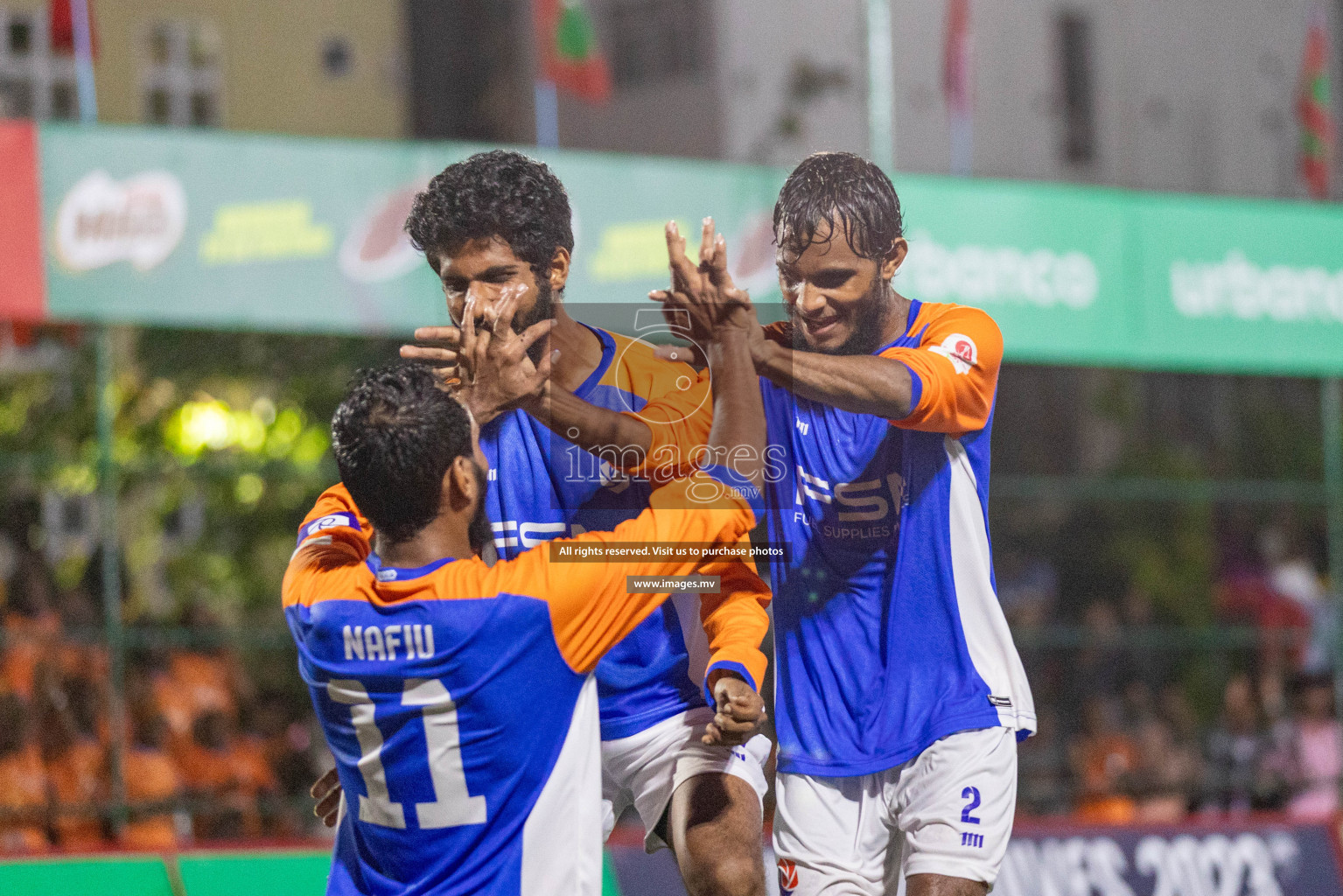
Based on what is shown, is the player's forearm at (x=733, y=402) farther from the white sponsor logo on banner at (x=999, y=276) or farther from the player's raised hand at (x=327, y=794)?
the white sponsor logo on banner at (x=999, y=276)

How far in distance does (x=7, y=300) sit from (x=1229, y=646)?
9.36 metres

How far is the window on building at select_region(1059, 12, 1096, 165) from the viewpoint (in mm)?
23109

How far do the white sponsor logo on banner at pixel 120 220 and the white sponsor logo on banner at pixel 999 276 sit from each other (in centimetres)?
355

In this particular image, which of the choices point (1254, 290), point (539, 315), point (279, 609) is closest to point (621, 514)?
point (539, 315)

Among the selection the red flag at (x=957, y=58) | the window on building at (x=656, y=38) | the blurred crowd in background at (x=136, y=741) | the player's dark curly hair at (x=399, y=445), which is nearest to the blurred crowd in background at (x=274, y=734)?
the blurred crowd in background at (x=136, y=741)

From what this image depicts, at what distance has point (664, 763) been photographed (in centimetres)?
361

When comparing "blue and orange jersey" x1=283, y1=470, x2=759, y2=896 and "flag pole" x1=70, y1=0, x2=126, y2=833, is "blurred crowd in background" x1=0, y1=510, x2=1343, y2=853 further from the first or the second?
"blue and orange jersey" x1=283, y1=470, x2=759, y2=896

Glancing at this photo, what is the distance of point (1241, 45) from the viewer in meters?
23.9

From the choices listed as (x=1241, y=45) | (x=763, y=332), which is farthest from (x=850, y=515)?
(x=1241, y=45)

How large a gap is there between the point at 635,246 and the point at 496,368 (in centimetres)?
478

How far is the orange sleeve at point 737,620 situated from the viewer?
3.26 meters

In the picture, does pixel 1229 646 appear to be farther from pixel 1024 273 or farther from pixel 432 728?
pixel 432 728

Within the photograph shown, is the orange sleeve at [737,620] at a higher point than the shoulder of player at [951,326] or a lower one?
lower

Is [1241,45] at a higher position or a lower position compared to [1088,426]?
higher
